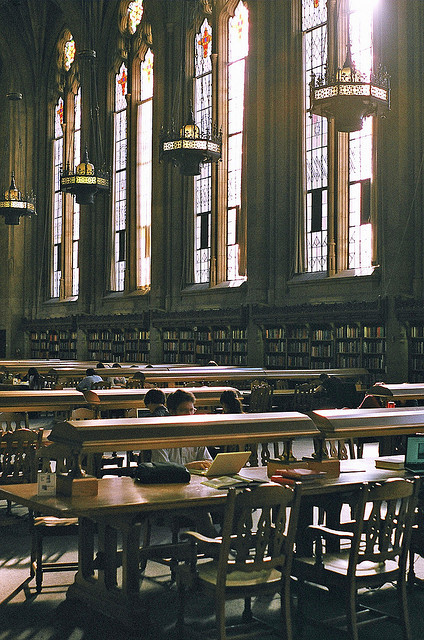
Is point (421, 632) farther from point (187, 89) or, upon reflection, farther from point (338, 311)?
point (187, 89)

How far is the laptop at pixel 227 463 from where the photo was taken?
15.9ft

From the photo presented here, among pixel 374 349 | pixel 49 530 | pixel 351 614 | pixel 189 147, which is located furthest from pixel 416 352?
pixel 351 614

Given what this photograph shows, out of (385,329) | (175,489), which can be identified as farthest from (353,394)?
(175,489)

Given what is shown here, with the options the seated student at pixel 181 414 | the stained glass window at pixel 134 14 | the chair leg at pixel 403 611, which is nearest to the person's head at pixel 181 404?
the seated student at pixel 181 414

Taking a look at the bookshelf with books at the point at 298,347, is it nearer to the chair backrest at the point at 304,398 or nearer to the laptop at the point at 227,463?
the chair backrest at the point at 304,398

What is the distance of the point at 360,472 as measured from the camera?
5.07 m

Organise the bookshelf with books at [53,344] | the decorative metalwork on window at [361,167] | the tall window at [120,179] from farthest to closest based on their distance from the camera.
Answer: the bookshelf with books at [53,344] < the tall window at [120,179] < the decorative metalwork on window at [361,167]

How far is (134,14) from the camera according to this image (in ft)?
82.1

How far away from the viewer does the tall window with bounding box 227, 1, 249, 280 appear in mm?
20672

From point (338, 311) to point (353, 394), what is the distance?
10.3ft

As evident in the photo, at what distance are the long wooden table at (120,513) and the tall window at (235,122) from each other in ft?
53.1

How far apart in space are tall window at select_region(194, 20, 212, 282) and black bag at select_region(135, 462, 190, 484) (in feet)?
55.7

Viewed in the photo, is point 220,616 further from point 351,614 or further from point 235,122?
point 235,122

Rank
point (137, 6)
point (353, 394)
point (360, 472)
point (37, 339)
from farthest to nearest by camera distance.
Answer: point (37, 339) → point (137, 6) → point (353, 394) → point (360, 472)
